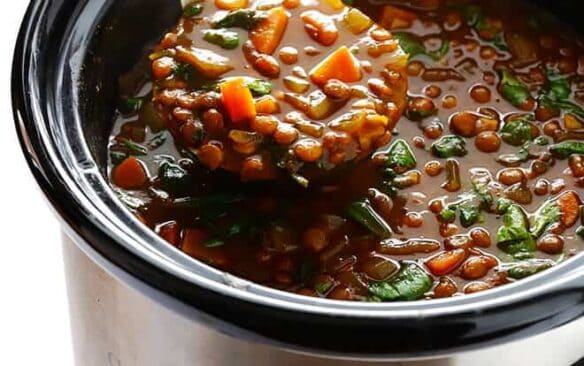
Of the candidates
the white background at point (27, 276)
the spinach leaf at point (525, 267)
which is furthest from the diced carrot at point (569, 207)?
the white background at point (27, 276)

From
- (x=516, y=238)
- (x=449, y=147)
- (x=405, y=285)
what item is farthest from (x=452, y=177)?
(x=405, y=285)

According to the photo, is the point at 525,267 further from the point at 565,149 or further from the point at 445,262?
the point at 565,149

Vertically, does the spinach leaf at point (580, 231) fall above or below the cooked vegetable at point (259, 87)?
below

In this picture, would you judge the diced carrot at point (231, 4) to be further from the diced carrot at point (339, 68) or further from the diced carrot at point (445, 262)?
the diced carrot at point (445, 262)

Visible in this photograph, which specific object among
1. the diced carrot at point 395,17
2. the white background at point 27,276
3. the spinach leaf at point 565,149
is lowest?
the white background at point 27,276

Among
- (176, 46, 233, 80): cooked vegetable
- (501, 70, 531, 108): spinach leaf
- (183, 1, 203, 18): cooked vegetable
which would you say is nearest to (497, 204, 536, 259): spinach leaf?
(501, 70, 531, 108): spinach leaf

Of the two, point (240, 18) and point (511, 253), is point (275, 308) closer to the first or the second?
point (511, 253)

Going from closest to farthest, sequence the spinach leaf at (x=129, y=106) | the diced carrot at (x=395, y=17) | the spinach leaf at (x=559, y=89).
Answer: the spinach leaf at (x=129, y=106) < the spinach leaf at (x=559, y=89) < the diced carrot at (x=395, y=17)
